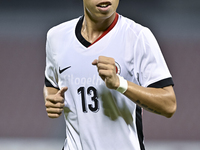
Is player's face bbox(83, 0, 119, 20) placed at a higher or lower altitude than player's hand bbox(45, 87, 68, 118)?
higher

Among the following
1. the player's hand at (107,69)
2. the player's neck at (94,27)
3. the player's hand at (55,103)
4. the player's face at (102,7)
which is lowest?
→ the player's hand at (55,103)

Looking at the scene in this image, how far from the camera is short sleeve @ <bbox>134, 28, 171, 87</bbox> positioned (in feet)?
4.36

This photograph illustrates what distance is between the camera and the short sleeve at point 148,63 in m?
1.33

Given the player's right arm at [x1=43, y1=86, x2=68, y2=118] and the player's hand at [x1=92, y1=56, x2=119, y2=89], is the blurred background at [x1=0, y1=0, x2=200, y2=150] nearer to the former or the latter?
the player's right arm at [x1=43, y1=86, x2=68, y2=118]

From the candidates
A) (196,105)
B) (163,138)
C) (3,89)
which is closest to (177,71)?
(196,105)

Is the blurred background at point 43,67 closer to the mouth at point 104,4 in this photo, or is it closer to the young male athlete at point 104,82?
the young male athlete at point 104,82

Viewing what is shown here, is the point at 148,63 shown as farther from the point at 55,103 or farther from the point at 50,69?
the point at 50,69

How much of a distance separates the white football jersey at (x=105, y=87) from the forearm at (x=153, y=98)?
67mm

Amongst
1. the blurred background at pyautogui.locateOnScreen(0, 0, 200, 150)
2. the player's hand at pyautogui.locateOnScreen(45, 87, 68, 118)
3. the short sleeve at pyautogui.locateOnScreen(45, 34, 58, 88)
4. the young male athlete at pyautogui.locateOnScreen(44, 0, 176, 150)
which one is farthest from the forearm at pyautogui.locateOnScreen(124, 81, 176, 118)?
the blurred background at pyautogui.locateOnScreen(0, 0, 200, 150)

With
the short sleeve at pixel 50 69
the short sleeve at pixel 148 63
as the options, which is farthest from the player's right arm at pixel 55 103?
the short sleeve at pixel 148 63

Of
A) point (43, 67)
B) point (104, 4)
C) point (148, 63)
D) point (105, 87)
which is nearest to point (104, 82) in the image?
point (105, 87)

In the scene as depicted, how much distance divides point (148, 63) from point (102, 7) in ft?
0.92

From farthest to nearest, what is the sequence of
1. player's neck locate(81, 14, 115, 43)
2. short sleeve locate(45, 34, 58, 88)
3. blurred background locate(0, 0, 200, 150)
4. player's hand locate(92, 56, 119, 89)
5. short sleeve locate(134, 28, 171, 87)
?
blurred background locate(0, 0, 200, 150) < short sleeve locate(45, 34, 58, 88) < player's neck locate(81, 14, 115, 43) < short sleeve locate(134, 28, 171, 87) < player's hand locate(92, 56, 119, 89)

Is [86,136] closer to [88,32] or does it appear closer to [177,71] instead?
[88,32]
